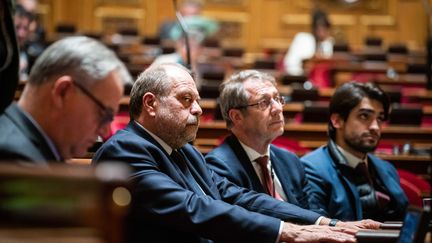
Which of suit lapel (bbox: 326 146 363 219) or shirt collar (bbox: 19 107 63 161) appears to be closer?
shirt collar (bbox: 19 107 63 161)

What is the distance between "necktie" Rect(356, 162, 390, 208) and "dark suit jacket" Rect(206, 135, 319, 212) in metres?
0.32

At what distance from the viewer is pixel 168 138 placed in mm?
2602

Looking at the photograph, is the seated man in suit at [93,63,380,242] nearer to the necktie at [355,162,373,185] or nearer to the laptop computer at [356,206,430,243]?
the laptop computer at [356,206,430,243]

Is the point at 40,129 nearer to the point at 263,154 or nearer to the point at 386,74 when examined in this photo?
the point at 263,154

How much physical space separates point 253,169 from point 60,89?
1349mm

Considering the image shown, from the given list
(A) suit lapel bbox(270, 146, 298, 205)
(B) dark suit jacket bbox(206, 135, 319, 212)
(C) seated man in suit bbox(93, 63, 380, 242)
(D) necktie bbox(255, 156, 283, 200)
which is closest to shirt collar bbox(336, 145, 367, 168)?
(B) dark suit jacket bbox(206, 135, 319, 212)

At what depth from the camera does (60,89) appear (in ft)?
6.03

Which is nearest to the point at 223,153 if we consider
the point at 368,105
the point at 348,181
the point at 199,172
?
the point at 199,172

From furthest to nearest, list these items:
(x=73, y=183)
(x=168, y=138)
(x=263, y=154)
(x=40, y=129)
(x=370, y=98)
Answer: (x=370, y=98), (x=263, y=154), (x=168, y=138), (x=40, y=129), (x=73, y=183)

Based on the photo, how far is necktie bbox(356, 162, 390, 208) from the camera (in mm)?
3416

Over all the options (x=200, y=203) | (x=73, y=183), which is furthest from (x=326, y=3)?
(x=73, y=183)

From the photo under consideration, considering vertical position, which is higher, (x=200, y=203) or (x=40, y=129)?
(x=40, y=129)

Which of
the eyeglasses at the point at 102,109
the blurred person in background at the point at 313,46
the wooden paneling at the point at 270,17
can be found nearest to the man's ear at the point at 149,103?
the eyeglasses at the point at 102,109

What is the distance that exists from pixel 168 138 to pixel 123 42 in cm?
746
